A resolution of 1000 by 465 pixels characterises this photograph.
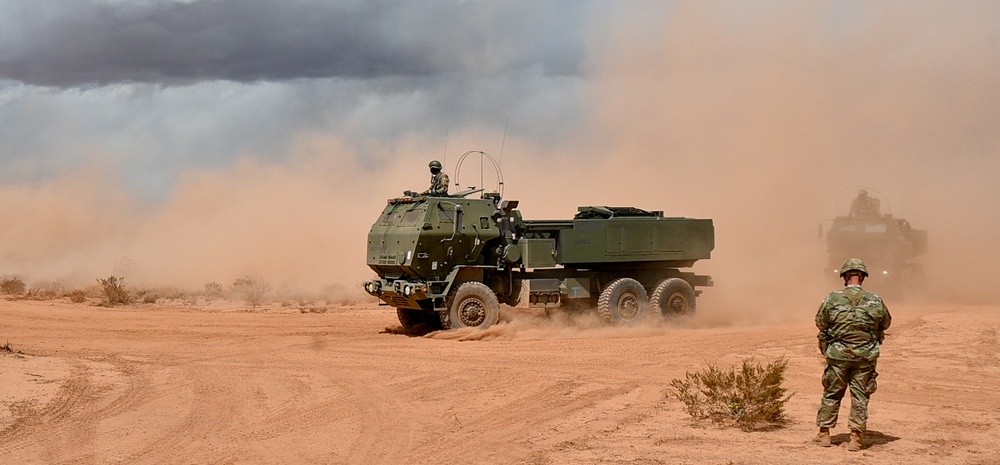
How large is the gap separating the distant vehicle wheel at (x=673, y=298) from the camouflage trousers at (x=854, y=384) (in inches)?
442

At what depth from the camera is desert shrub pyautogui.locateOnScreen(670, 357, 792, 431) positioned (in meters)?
9.80

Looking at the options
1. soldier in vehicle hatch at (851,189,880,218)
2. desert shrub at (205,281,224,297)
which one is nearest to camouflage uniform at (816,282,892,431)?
soldier in vehicle hatch at (851,189,880,218)

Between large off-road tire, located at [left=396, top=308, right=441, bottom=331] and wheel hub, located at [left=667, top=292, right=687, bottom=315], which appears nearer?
large off-road tire, located at [left=396, top=308, right=441, bottom=331]

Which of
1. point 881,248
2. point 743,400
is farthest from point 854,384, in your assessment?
point 881,248

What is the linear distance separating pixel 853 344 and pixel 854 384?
14.8 inches

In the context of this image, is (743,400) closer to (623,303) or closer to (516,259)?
(516,259)

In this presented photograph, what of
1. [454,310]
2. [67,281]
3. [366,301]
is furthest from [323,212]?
[454,310]

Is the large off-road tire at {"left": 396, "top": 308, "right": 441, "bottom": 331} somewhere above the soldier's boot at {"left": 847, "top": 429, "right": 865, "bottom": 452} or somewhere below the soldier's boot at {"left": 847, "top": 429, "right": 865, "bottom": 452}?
above

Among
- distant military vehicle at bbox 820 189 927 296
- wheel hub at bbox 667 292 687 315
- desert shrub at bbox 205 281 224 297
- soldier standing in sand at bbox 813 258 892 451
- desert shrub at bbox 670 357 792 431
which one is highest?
distant military vehicle at bbox 820 189 927 296

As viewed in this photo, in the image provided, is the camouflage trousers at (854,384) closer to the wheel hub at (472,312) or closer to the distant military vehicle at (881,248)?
the wheel hub at (472,312)

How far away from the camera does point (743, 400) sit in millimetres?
9938

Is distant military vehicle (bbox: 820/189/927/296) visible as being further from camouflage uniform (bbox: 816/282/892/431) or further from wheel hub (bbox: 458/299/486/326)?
camouflage uniform (bbox: 816/282/892/431)

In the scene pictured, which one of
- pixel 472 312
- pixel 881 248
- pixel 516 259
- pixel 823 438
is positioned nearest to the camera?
pixel 823 438

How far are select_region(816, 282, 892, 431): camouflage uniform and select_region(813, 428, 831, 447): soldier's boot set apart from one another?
0.46ft
